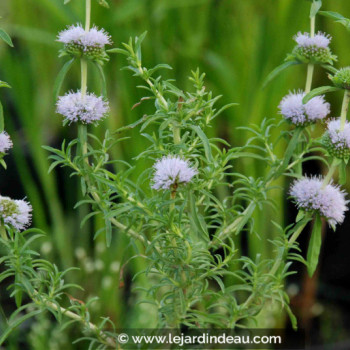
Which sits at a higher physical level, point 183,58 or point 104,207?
point 183,58

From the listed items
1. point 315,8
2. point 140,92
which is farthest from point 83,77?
point 140,92

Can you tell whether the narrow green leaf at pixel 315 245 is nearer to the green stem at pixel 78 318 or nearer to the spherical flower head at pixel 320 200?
the spherical flower head at pixel 320 200

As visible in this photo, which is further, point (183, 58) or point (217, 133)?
point (217, 133)

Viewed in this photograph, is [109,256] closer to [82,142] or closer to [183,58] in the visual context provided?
[183,58]

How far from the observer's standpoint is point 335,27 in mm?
1709

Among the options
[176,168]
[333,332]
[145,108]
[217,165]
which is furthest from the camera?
[333,332]

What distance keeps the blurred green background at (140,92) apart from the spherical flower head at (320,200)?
0.72 meters

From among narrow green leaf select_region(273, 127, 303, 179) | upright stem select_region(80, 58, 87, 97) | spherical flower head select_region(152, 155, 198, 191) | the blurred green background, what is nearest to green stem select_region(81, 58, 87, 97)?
upright stem select_region(80, 58, 87, 97)

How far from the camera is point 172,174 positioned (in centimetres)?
55

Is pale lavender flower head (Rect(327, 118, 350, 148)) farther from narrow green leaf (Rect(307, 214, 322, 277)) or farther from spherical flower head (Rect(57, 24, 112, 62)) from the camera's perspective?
spherical flower head (Rect(57, 24, 112, 62))

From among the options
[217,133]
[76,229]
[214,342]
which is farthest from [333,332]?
[214,342]

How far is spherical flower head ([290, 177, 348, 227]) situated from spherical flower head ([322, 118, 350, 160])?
4 cm

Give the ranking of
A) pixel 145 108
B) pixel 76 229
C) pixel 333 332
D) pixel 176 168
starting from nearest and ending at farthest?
pixel 176 168, pixel 145 108, pixel 333 332, pixel 76 229

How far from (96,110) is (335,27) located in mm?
1306
